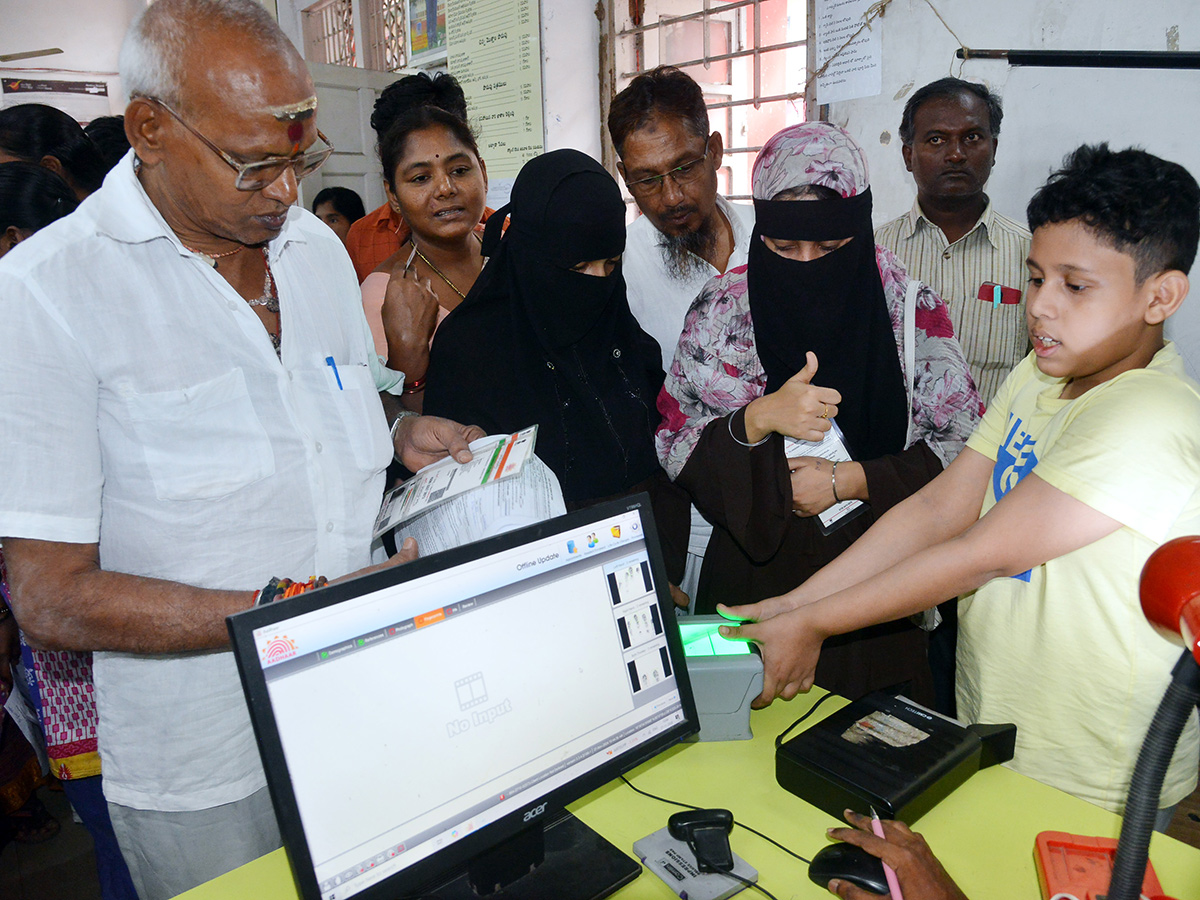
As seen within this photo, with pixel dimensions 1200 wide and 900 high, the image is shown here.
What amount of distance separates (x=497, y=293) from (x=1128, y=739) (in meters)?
1.45

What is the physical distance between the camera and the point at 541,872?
104 centimetres

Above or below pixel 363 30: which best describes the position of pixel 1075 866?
below

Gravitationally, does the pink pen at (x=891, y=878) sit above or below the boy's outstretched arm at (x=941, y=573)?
below

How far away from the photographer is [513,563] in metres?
0.97

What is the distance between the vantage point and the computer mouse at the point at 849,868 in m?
0.97

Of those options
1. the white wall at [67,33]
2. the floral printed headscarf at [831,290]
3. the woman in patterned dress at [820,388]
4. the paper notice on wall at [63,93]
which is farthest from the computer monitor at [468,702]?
the white wall at [67,33]

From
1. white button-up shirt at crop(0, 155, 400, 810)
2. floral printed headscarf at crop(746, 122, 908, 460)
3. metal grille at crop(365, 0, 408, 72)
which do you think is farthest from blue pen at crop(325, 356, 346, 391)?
metal grille at crop(365, 0, 408, 72)

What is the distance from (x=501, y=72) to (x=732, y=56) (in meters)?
1.39

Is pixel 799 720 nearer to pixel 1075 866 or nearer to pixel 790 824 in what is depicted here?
pixel 790 824

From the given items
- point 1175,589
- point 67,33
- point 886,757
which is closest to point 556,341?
point 886,757

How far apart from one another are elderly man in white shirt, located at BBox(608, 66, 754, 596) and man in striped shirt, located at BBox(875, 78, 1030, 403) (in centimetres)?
66

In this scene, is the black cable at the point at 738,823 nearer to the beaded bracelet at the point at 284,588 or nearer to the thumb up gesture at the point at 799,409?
the beaded bracelet at the point at 284,588

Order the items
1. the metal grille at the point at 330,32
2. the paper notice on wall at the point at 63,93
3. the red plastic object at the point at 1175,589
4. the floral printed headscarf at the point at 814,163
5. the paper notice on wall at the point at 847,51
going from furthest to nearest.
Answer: the metal grille at the point at 330,32 < the paper notice on wall at the point at 63,93 < the paper notice on wall at the point at 847,51 < the floral printed headscarf at the point at 814,163 < the red plastic object at the point at 1175,589

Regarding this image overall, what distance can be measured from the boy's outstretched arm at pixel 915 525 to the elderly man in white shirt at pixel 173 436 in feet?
2.83
